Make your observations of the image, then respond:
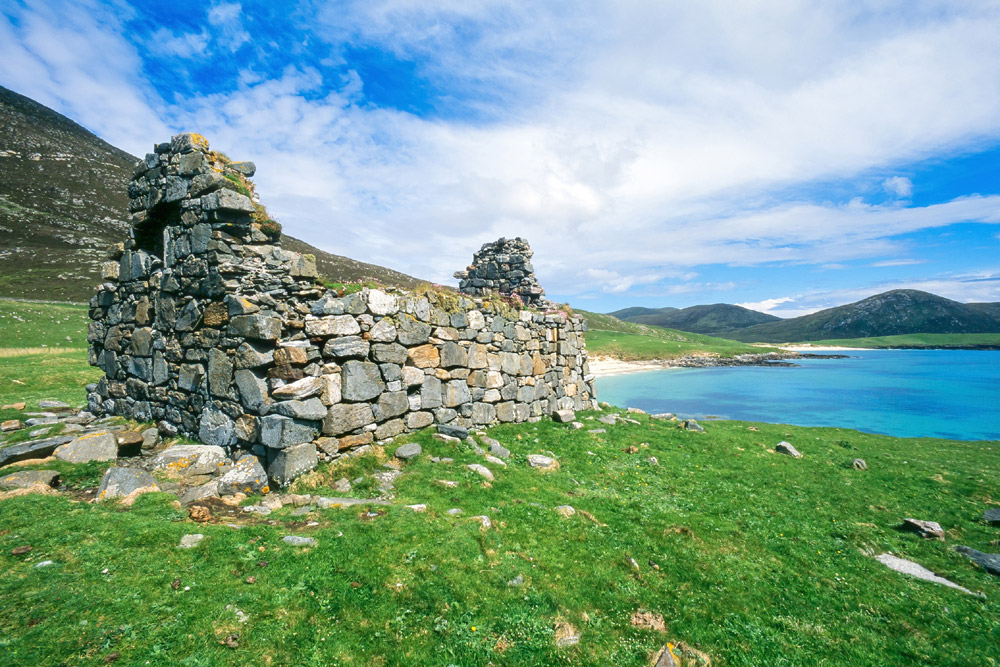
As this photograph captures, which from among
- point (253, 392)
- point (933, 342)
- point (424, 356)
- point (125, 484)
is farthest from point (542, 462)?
point (933, 342)

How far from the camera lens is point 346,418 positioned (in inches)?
412

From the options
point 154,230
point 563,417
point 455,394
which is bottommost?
point 563,417

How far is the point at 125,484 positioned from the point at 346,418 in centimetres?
411

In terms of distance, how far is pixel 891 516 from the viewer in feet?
38.1

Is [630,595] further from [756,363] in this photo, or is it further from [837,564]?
[756,363]

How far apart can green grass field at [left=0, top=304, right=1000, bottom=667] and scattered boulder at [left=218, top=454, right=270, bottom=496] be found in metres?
0.95

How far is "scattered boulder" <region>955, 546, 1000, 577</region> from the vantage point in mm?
8841

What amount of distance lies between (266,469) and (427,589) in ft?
17.6

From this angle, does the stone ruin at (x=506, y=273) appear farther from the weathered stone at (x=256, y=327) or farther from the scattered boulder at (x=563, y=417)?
the weathered stone at (x=256, y=327)

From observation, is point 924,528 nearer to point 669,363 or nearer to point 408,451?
point 408,451

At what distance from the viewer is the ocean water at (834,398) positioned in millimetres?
35156

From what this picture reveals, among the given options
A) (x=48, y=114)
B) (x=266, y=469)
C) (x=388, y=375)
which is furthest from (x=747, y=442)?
(x=48, y=114)

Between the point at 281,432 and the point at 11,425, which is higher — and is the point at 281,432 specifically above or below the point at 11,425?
above

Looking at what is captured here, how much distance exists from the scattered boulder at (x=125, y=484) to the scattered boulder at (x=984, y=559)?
1643 centimetres
